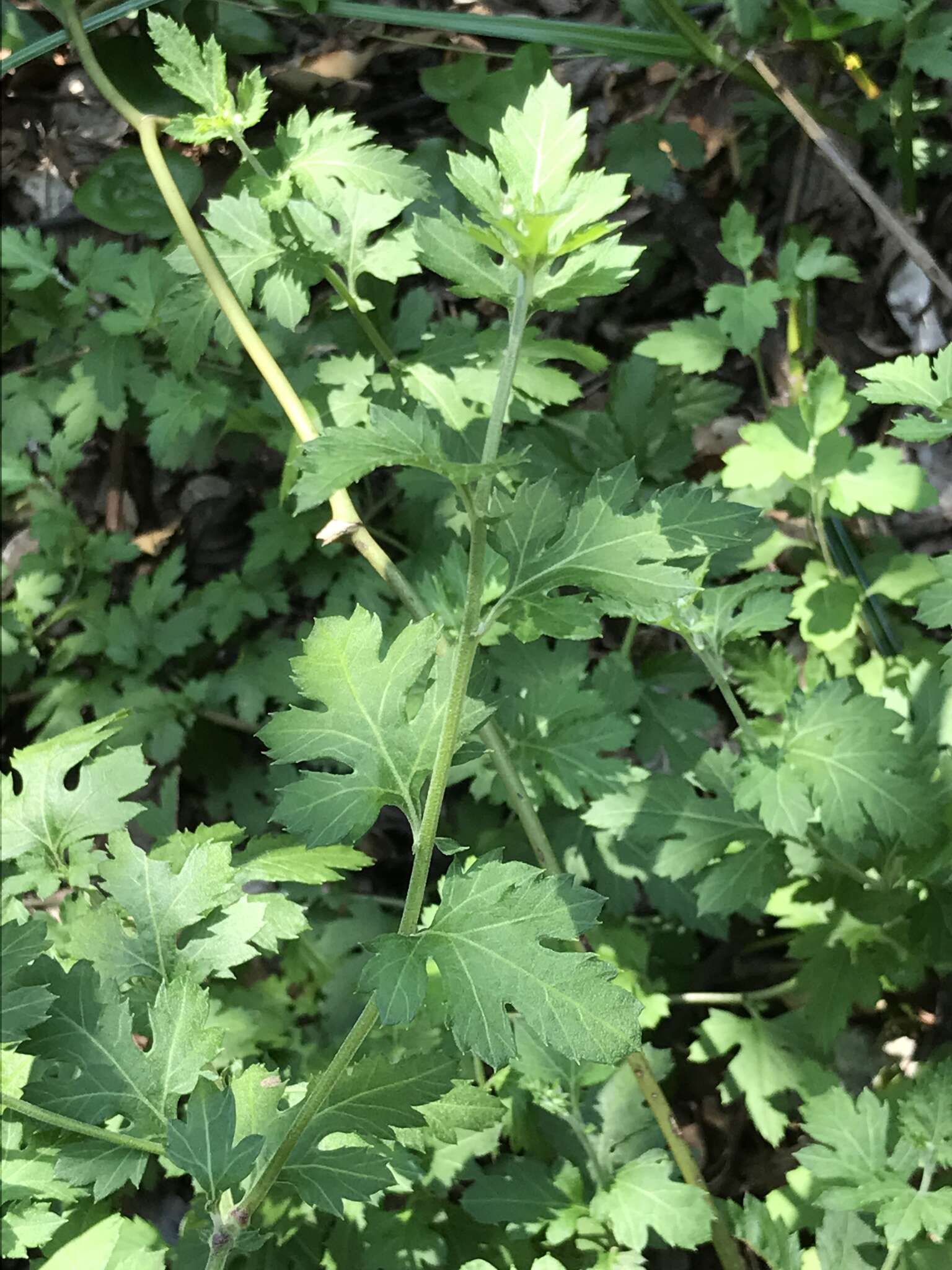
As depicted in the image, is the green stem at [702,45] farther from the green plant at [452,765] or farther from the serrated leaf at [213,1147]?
the serrated leaf at [213,1147]

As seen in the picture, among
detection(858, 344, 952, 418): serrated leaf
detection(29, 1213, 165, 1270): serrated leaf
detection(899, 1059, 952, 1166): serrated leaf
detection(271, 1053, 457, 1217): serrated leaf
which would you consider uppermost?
detection(858, 344, 952, 418): serrated leaf

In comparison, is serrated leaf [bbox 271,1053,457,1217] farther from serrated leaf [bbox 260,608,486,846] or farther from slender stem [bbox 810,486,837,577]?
slender stem [bbox 810,486,837,577]

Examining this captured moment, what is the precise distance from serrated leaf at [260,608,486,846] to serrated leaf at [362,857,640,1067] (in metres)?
0.15

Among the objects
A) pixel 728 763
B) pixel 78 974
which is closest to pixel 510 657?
pixel 728 763

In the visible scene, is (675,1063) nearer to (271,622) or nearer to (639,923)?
(639,923)

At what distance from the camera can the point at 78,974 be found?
1179 millimetres

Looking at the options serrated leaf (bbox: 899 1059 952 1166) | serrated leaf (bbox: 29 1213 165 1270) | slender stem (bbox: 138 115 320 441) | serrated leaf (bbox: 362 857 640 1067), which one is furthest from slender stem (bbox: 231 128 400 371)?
serrated leaf (bbox: 899 1059 952 1166)

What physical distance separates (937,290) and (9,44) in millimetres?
2452

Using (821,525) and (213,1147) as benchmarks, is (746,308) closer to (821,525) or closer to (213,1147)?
(821,525)

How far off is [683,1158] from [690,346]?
169cm

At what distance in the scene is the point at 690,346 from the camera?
2.16m

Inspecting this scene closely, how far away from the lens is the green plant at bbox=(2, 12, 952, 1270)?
3.59 feet

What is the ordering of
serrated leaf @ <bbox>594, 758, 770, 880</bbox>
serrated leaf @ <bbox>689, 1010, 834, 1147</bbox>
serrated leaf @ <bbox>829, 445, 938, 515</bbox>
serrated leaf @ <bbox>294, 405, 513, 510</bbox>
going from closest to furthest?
serrated leaf @ <bbox>294, 405, 513, 510</bbox>, serrated leaf @ <bbox>594, 758, 770, 880</bbox>, serrated leaf @ <bbox>689, 1010, 834, 1147</bbox>, serrated leaf @ <bbox>829, 445, 938, 515</bbox>

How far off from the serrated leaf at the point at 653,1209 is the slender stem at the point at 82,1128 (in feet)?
2.70
